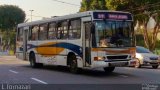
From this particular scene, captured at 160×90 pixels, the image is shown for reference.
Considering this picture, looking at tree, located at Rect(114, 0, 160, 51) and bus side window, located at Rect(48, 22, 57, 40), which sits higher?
tree, located at Rect(114, 0, 160, 51)

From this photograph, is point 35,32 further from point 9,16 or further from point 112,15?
point 9,16

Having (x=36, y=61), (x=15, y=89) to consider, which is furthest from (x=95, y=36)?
(x=36, y=61)

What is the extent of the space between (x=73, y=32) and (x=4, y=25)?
6862 cm

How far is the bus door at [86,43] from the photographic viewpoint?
1977 centimetres

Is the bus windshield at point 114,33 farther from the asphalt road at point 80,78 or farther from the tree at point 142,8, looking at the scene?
the tree at point 142,8

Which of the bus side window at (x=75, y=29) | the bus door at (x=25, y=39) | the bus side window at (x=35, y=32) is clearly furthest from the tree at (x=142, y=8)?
the bus side window at (x=75, y=29)

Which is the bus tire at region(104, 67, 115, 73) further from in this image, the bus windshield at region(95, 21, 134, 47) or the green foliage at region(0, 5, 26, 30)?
the green foliage at region(0, 5, 26, 30)

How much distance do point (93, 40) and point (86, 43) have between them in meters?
0.79

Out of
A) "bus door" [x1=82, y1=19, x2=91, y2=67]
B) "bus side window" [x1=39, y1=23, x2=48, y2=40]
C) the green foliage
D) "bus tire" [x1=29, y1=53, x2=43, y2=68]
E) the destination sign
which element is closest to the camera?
the destination sign

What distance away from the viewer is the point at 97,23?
19.5 m

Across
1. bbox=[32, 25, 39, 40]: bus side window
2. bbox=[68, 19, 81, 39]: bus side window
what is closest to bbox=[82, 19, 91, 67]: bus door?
bbox=[68, 19, 81, 39]: bus side window

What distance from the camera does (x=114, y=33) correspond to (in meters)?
19.7

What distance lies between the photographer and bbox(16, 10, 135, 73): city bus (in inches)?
762

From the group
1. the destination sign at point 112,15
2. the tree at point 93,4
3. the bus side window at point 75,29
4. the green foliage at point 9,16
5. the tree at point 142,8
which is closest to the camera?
the destination sign at point 112,15
